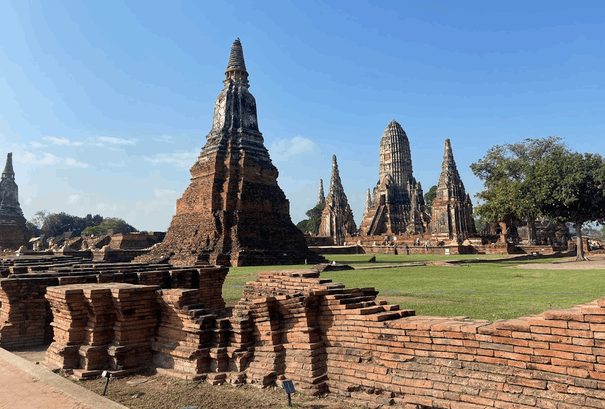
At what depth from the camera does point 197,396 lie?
5.29m

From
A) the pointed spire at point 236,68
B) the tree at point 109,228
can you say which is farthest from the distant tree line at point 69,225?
the pointed spire at point 236,68

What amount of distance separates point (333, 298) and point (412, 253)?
1687 inches

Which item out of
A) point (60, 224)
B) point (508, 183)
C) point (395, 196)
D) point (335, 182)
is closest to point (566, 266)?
point (508, 183)

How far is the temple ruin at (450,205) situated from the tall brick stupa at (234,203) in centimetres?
2748

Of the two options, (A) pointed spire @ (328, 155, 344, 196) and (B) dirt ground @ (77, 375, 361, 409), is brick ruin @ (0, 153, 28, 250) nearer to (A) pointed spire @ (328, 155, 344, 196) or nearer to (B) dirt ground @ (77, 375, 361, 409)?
(A) pointed spire @ (328, 155, 344, 196)

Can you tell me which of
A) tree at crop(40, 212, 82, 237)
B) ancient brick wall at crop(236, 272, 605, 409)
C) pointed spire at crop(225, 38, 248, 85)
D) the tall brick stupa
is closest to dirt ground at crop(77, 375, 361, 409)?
ancient brick wall at crop(236, 272, 605, 409)

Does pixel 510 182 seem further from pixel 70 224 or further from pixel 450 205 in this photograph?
pixel 70 224

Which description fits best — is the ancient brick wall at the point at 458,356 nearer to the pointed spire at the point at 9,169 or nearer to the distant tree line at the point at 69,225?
the pointed spire at the point at 9,169

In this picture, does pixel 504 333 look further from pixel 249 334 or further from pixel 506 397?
pixel 249 334

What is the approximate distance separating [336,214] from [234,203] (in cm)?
4092

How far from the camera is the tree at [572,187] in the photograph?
80.4 feet

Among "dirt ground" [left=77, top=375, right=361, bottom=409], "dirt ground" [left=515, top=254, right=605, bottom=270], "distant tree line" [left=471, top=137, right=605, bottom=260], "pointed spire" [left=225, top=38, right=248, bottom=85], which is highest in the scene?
"pointed spire" [left=225, top=38, right=248, bottom=85]

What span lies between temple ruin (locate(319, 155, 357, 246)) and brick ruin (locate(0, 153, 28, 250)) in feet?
132

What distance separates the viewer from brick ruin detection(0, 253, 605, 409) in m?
4.02
